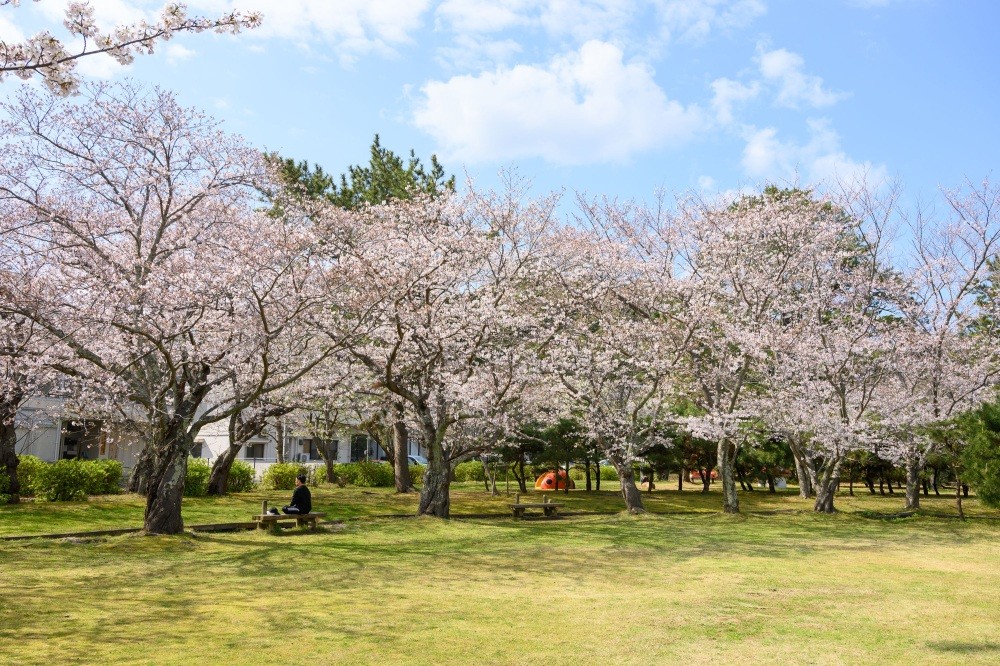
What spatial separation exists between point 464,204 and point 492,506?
1022 centimetres

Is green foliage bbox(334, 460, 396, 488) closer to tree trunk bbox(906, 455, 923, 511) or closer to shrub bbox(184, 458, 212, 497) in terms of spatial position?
shrub bbox(184, 458, 212, 497)

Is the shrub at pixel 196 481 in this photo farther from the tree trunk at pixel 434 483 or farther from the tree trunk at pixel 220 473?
the tree trunk at pixel 434 483

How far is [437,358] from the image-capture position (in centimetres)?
1939

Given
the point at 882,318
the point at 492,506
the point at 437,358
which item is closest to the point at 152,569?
the point at 437,358

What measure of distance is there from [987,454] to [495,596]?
1512cm

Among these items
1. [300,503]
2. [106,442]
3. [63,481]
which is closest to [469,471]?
[106,442]

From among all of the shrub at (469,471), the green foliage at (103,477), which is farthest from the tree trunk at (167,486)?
the shrub at (469,471)

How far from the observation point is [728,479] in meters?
22.8

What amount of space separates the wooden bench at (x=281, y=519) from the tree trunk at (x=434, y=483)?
3732mm

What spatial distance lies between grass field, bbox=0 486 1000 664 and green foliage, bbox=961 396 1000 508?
1.32m

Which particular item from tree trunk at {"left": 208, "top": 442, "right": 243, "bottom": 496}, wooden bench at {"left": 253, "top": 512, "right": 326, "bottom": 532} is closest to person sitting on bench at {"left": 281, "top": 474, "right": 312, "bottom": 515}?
wooden bench at {"left": 253, "top": 512, "right": 326, "bottom": 532}

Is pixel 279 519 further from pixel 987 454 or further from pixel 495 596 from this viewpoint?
pixel 987 454

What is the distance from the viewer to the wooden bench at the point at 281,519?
1582 cm

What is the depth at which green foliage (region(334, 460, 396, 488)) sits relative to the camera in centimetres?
3325
